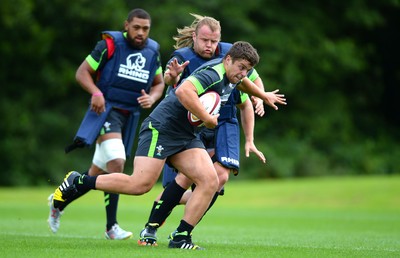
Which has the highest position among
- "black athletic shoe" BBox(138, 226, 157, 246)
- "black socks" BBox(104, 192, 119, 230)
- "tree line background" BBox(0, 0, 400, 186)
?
"black athletic shoe" BBox(138, 226, 157, 246)

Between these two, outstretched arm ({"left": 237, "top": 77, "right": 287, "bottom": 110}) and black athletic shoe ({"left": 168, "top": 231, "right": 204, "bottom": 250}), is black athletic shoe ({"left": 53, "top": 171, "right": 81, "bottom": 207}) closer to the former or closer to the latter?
black athletic shoe ({"left": 168, "top": 231, "right": 204, "bottom": 250})

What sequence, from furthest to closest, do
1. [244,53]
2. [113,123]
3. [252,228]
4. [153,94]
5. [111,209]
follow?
1. [252,228]
2. [153,94]
3. [113,123]
4. [111,209]
5. [244,53]

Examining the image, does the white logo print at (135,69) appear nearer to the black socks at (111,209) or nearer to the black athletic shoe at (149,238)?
the black socks at (111,209)

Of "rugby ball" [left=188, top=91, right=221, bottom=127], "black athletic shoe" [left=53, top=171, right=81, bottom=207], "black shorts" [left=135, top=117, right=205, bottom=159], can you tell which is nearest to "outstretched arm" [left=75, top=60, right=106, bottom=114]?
"black athletic shoe" [left=53, top=171, right=81, bottom=207]

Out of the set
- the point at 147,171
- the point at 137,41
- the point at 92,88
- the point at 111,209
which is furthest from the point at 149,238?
the point at 137,41

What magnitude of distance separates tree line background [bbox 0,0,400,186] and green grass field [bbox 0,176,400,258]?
5.64 m

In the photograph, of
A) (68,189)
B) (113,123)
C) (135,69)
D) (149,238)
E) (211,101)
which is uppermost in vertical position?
(211,101)

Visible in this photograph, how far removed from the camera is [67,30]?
28594 millimetres

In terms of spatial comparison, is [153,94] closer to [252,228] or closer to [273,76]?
[252,228]

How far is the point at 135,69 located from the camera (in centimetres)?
956

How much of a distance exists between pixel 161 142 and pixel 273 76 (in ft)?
76.7

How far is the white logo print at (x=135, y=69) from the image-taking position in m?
9.49

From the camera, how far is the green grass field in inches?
281

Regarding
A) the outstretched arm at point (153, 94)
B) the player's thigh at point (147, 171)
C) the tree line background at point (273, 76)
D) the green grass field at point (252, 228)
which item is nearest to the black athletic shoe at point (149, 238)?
the green grass field at point (252, 228)
